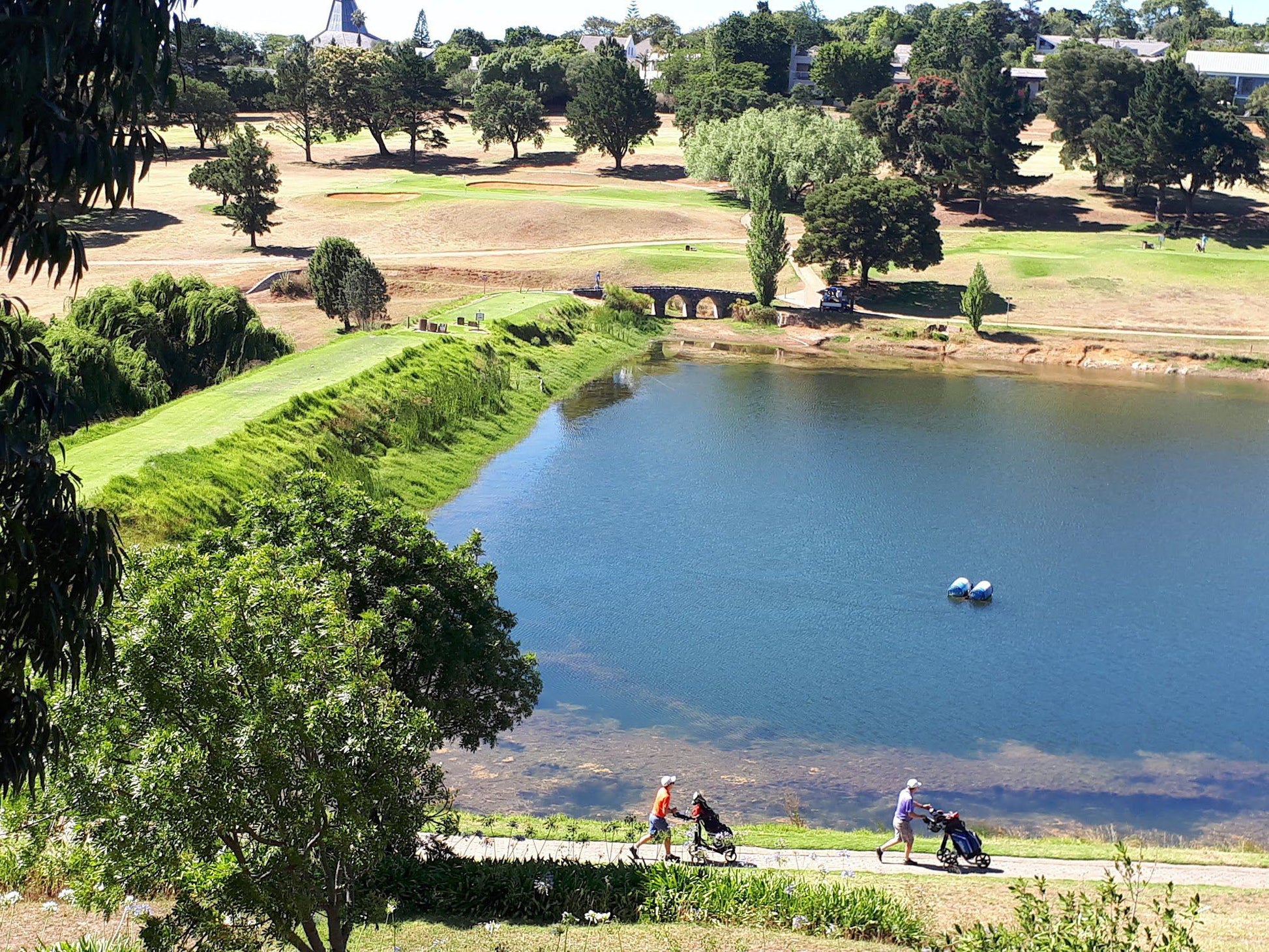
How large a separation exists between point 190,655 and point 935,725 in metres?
25.0

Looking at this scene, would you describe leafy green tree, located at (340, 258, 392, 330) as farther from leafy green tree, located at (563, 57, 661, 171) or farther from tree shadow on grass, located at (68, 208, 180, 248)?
leafy green tree, located at (563, 57, 661, 171)

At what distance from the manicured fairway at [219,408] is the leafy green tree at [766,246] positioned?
31010 mm

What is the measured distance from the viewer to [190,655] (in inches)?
578

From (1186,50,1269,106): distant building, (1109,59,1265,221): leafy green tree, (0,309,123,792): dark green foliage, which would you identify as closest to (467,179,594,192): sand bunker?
(1109,59,1265,221): leafy green tree

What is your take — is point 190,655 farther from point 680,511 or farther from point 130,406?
point 130,406

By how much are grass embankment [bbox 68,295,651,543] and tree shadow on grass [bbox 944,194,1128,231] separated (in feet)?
169

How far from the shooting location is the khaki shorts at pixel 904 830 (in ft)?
80.6

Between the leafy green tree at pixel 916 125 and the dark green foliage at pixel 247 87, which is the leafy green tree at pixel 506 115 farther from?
the leafy green tree at pixel 916 125

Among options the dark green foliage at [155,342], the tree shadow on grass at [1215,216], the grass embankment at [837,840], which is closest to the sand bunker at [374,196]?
the dark green foliage at [155,342]

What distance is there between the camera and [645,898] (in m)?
21.4

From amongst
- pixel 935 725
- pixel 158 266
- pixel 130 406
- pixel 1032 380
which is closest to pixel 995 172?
pixel 1032 380

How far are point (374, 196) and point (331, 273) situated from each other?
50.8 m

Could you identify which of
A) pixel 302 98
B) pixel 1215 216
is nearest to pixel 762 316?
pixel 1215 216

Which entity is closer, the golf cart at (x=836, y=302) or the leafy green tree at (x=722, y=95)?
the golf cart at (x=836, y=302)
